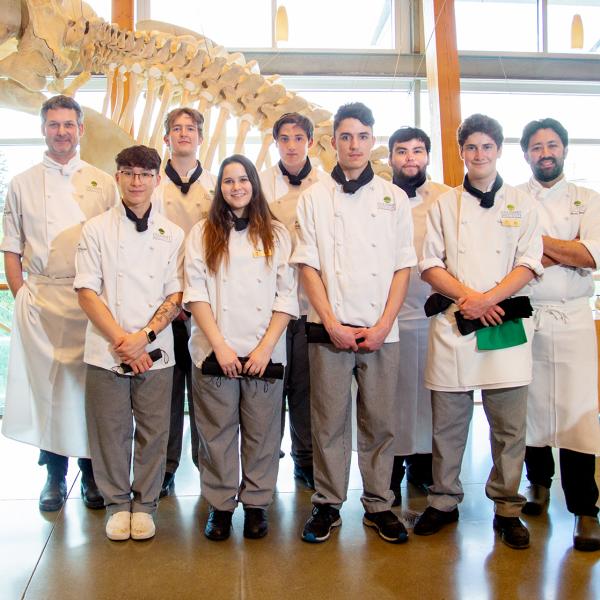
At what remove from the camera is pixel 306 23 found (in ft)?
24.2

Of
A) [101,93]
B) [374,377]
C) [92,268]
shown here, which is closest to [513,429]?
[374,377]

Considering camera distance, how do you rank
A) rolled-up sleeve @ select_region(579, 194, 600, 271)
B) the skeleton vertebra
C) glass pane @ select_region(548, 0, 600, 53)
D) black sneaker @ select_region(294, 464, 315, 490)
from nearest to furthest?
rolled-up sleeve @ select_region(579, 194, 600, 271), black sneaker @ select_region(294, 464, 315, 490), the skeleton vertebra, glass pane @ select_region(548, 0, 600, 53)

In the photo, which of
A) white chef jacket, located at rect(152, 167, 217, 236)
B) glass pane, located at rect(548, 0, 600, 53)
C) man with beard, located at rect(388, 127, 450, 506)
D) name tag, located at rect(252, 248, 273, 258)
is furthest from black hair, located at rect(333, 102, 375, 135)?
glass pane, located at rect(548, 0, 600, 53)

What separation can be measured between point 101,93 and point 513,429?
6.16 m

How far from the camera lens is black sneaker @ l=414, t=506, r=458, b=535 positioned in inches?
113

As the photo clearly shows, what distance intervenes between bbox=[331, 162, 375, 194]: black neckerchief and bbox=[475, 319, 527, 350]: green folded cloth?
0.84m

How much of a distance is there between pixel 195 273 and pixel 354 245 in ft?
2.35

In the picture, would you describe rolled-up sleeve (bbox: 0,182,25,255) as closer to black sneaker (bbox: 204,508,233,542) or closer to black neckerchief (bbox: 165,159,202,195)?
black neckerchief (bbox: 165,159,202,195)

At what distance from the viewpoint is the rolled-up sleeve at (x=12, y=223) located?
3232mm

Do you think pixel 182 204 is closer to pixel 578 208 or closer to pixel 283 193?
pixel 283 193

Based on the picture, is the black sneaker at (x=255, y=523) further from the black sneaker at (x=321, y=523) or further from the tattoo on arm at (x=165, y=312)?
the tattoo on arm at (x=165, y=312)

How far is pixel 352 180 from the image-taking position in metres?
2.92

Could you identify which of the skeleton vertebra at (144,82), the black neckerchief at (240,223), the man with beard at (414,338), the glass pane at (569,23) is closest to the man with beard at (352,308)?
the black neckerchief at (240,223)

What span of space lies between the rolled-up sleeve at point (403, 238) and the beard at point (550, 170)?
695 mm
